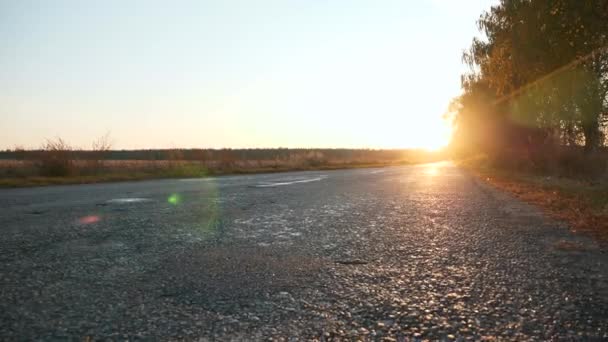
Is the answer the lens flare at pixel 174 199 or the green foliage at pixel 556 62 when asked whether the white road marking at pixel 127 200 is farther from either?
the green foliage at pixel 556 62

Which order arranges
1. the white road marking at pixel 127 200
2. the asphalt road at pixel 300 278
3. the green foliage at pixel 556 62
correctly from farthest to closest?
1. the green foliage at pixel 556 62
2. the white road marking at pixel 127 200
3. the asphalt road at pixel 300 278

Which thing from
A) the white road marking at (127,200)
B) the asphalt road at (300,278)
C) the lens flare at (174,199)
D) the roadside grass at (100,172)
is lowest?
the asphalt road at (300,278)

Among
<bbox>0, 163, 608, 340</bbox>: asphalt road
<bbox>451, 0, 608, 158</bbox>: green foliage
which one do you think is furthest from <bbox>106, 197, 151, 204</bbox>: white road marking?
<bbox>451, 0, 608, 158</bbox>: green foliage

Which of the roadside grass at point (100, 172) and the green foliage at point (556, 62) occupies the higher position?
the green foliage at point (556, 62)

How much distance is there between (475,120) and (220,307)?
99.2 ft

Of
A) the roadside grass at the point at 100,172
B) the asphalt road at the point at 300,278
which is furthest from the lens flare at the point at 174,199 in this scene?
the roadside grass at the point at 100,172

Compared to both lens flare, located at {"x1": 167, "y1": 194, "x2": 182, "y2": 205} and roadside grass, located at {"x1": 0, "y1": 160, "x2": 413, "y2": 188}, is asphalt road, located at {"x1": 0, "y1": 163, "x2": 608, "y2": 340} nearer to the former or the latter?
lens flare, located at {"x1": 167, "y1": 194, "x2": 182, "y2": 205}

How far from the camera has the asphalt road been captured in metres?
2.49

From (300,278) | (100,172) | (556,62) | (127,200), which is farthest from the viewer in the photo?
(100,172)

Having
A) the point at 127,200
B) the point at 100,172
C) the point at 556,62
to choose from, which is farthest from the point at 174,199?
the point at 100,172

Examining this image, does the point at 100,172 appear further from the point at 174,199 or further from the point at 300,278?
the point at 300,278

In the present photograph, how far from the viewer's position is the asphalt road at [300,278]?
2.49 m

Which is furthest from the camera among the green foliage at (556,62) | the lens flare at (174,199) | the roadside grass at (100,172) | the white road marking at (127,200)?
the roadside grass at (100,172)

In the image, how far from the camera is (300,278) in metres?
3.47
